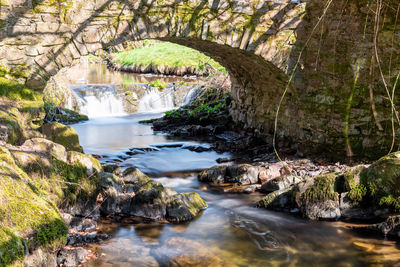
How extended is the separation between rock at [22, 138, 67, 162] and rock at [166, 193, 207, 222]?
1.37 metres

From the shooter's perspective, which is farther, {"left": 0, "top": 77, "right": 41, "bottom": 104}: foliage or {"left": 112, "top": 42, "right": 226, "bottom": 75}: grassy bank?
{"left": 112, "top": 42, "right": 226, "bottom": 75}: grassy bank

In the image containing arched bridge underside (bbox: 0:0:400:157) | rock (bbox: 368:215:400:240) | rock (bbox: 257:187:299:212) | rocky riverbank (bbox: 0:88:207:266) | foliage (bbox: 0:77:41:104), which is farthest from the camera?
arched bridge underside (bbox: 0:0:400:157)

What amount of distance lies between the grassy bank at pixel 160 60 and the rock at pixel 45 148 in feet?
38.9

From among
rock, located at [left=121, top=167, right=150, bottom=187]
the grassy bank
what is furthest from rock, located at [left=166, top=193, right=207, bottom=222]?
the grassy bank

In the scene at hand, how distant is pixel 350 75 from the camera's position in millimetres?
6230

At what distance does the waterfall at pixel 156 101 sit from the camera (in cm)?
1353

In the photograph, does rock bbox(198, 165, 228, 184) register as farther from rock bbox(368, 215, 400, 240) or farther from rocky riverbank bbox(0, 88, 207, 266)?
rock bbox(368, 215, 400, 240)

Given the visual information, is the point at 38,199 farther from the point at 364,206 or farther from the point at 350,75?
the point at 350,75

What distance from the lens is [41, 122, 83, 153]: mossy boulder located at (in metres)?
5.95

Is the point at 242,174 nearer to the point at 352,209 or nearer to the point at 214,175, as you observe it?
the point at 214,175

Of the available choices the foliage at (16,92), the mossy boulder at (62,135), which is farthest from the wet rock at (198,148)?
the foliage at (16,92)

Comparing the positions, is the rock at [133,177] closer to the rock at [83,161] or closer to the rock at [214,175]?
the rock at [83,161]

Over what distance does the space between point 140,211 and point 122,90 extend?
9.32 meters

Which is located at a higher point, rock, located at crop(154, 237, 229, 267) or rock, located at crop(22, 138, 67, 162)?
rock, located at crop(22, 138, 67, 162)
